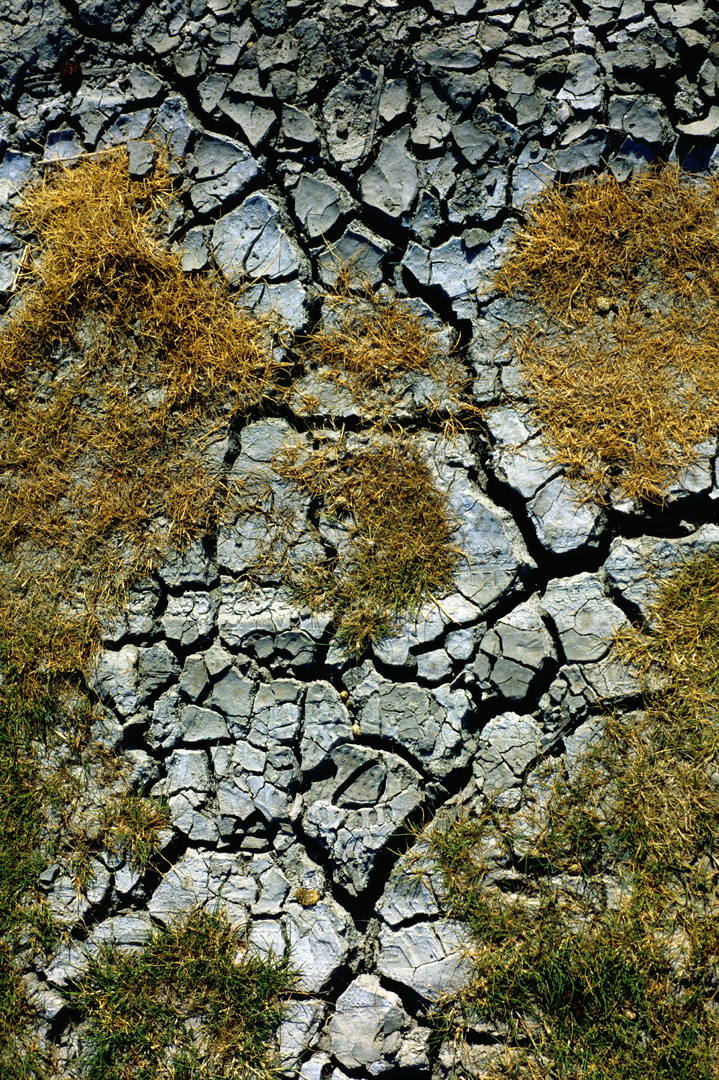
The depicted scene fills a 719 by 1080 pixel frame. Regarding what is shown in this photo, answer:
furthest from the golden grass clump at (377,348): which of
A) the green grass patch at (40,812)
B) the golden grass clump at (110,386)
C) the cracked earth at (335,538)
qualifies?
the green grass patch at (40,812)

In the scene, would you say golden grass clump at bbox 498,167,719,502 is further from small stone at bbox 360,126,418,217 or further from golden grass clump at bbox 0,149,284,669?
golden grass clump at bbox 0,149,284,669

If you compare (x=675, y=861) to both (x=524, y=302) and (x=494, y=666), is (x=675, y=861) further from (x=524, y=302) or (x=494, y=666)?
(x=524, y=302)

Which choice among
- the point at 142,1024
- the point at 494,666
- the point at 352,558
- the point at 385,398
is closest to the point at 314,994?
the point at 142,1024

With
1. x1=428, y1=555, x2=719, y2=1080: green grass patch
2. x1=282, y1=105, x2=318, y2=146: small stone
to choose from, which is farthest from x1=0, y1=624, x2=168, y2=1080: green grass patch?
x1=282, y1=105, x2=318, y2=146: small stone

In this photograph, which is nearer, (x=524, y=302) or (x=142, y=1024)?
(x=142, y=1024)

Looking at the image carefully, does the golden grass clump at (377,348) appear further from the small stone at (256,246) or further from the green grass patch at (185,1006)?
the green grass patch at (185,1006)

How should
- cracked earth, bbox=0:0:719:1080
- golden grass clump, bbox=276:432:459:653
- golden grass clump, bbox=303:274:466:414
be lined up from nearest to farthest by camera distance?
cracked earth, bbox=0:0:719:1080
golden grass clump, bbox=276:432:459:653
golden grass clump, bbox=303:274:466:414
